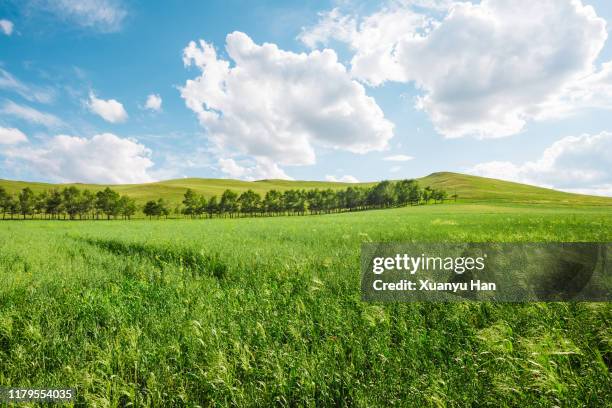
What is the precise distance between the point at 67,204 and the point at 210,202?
4366 centimetres

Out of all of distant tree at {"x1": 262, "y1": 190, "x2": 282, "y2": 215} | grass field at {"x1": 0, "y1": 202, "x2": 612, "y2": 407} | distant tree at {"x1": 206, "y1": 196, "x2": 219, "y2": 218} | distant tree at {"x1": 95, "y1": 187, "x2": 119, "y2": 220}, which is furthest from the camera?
distant tree at {"x1": 262, "y1": 190, "x2": 282, "y2": 215}

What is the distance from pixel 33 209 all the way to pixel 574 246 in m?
125

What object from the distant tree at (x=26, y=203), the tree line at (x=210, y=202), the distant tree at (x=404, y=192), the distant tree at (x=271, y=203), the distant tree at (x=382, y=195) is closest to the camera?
the distant tree at (x=26, y=203)

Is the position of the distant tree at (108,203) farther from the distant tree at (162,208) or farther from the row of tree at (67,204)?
the distant tree at (162,208)

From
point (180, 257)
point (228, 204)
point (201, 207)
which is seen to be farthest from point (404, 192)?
point (180, 257)

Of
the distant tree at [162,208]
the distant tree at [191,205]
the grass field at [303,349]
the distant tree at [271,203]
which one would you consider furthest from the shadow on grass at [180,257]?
the distant tree at [271,203]

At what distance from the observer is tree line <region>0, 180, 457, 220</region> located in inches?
3770

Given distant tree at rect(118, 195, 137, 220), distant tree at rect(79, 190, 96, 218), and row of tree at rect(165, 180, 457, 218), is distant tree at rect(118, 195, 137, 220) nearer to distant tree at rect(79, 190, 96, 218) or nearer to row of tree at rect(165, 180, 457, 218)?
distant tree at rect(79, 190, 96, 218)

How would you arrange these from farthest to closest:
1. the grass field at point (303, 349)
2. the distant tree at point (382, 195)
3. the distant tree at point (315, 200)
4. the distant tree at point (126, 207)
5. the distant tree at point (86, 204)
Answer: the distant tree at point (315, 200)
the distant tree at point (382, 195)
the distant tree at point (86, 204)
the distant tree at point (126, 207)
the grass field at point (303, 349)

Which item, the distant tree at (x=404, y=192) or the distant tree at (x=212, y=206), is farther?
the distant tree at (x=404, y=192)

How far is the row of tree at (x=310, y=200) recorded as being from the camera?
107m

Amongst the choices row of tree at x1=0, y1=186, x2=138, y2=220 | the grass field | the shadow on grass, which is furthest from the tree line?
the grass field

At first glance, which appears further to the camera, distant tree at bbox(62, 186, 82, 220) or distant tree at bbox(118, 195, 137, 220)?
distant tree at bbox(118, 195, 137, 220)

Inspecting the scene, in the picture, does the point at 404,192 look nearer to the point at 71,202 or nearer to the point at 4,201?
the point at 71,202
